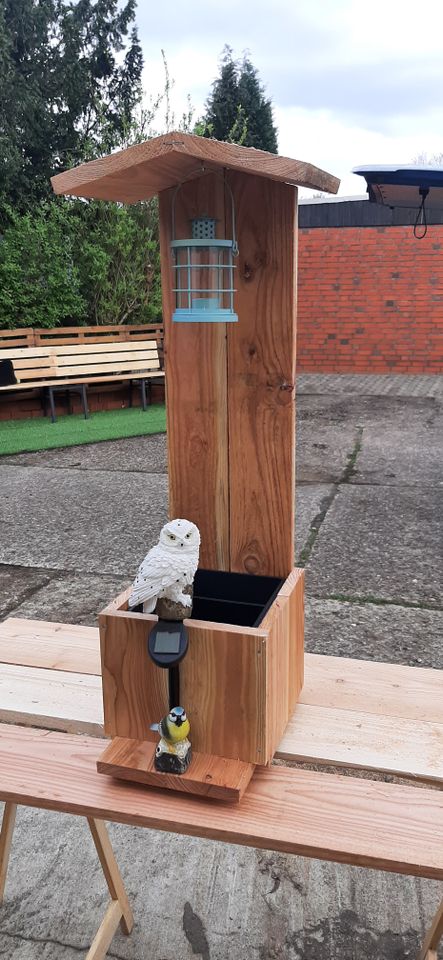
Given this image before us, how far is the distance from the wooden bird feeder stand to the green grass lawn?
5802mm

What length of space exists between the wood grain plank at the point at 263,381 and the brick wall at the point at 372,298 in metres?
10.8

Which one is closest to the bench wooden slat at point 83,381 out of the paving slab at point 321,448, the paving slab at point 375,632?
the paving slab at point 321,448

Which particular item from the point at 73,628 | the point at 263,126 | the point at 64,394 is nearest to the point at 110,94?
the point at 263,126

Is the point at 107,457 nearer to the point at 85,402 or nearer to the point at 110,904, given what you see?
the point at 85,402

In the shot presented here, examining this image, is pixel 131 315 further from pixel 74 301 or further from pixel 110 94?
pixel 110 94

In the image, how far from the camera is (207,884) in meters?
2.08

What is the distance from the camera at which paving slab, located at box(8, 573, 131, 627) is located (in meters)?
3.61

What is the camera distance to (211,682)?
1426 millimetres

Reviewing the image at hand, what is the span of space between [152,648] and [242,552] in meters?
0.54

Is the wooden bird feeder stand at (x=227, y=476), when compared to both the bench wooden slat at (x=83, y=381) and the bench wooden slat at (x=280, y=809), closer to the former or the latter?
the bench wooden slat at (x=280, y=809)

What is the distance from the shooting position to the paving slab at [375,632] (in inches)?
127

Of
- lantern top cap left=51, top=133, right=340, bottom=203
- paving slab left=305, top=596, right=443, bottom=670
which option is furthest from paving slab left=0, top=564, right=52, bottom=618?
lantern top cap left=51, top=133, right=340, bottom=203

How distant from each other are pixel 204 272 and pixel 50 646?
42.8 inches

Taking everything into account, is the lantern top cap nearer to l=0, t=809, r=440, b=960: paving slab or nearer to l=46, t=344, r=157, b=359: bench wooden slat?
l=0, t=809, r=440, b=960: paving slab
